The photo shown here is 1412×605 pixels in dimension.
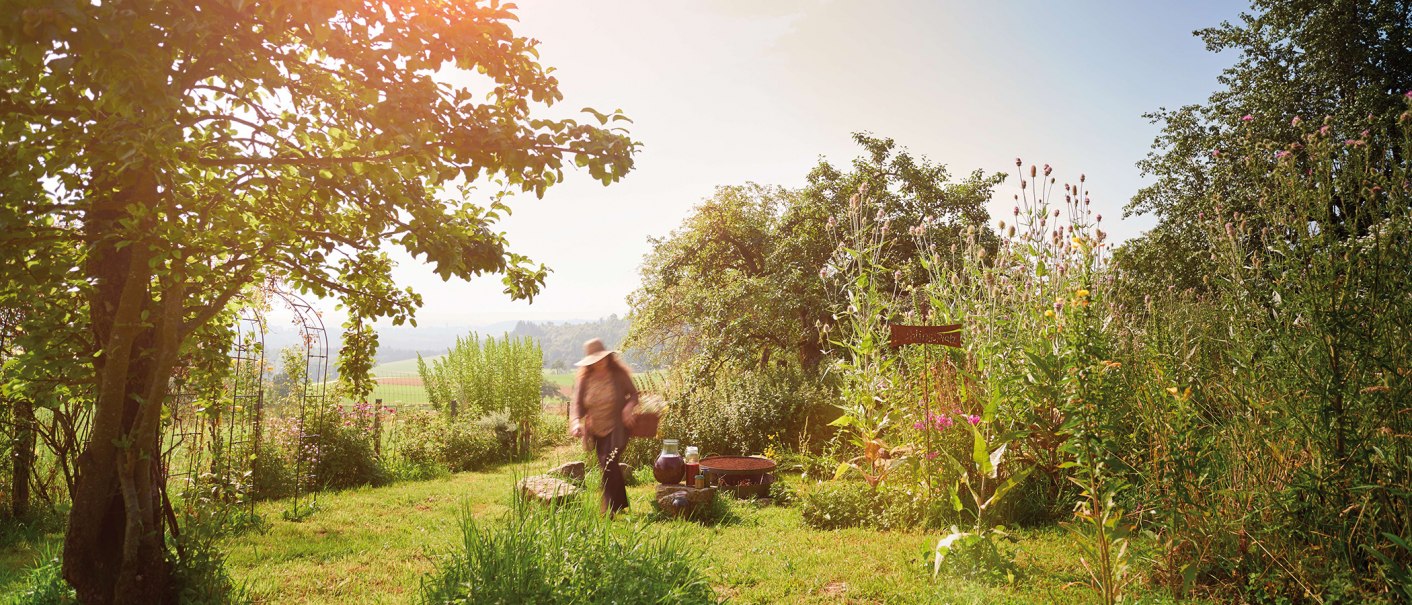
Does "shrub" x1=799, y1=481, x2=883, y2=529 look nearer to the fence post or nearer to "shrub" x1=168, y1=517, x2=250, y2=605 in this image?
"shrub" x1=168, y1=517, x2=250, y2=605

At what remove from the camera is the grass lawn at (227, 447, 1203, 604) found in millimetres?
3596

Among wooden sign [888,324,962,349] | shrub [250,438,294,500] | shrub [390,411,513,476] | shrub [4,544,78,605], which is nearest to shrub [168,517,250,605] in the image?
shrub [4,544,78,605]

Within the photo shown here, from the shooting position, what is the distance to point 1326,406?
2.71 metres

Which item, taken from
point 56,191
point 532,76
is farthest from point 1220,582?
point 56,191

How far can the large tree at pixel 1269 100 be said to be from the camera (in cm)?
1262

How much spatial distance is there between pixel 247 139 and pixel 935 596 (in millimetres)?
3995

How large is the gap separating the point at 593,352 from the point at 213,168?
2.99 m

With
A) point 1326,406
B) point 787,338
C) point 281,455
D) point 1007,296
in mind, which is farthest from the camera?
point 787,338

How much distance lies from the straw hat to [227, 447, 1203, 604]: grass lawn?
122 cm

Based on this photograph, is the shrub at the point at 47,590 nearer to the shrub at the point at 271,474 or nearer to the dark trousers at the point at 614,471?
the dark trousers at the point at 614,471

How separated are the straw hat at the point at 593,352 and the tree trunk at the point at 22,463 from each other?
→ 162 inches

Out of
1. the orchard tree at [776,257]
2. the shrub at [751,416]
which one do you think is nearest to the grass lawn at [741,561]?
the shrub at [751,416]

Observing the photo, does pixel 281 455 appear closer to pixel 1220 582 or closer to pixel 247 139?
pixel 247 139

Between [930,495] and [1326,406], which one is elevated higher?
[1326,406]
